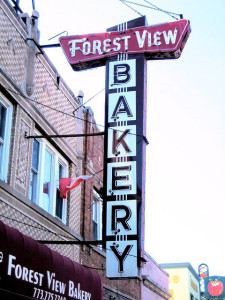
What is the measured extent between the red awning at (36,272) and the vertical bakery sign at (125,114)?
2.59 ft

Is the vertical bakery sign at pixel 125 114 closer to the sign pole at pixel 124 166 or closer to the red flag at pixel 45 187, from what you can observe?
the sign pole at pixel 124 166

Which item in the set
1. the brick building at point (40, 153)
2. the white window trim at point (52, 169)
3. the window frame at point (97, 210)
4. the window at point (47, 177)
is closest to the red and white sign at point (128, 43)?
the brick building at point (40, 153)

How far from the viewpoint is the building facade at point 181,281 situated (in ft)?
120

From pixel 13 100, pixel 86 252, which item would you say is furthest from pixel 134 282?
pixel 13 100

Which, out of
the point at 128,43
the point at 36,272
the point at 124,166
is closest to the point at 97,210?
the point at 124,166

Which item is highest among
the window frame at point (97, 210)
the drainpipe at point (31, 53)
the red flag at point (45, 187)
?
the drainpipe at point (31, 53)

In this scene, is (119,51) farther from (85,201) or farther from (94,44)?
(85,201)

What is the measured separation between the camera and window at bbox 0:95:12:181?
36.7ft

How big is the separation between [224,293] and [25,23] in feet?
106

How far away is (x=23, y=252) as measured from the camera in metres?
9.29

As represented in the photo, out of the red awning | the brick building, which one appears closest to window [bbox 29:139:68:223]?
the brick building

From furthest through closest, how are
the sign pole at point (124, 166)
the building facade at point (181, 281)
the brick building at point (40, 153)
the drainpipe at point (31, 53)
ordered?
the building facade at point (181, 281)
the drainpipe at point (31, 53)
the sign pole at point (124, 166)
the brick building at point (40, 153)

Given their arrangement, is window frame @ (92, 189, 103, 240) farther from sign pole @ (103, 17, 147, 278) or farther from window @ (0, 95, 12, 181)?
window @ (0, 95, 12, 181)

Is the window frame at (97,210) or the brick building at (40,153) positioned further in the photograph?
the window frame at (97,210)
